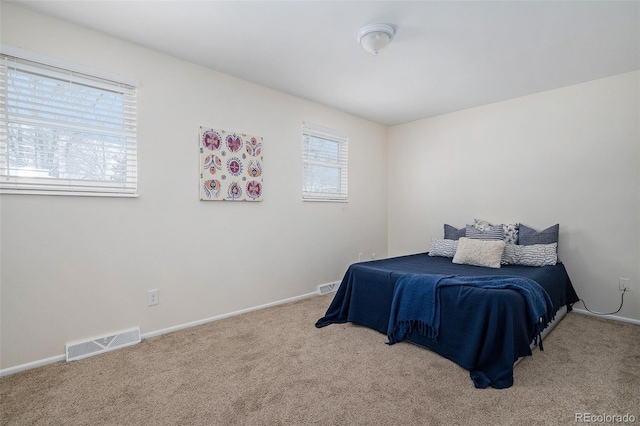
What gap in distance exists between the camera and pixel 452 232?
13.0ft

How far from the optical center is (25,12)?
206 centimetres

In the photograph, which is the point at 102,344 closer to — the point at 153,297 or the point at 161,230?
the point at 153,297

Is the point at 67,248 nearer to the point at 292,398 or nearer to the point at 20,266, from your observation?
the point at 20,266

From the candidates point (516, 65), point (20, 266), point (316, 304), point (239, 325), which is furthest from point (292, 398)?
point (516, 65)

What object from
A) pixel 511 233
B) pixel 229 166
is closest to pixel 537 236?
pixel 511 233

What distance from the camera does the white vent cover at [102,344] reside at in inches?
86.7

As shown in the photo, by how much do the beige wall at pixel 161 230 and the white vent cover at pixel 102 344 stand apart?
0.06 m

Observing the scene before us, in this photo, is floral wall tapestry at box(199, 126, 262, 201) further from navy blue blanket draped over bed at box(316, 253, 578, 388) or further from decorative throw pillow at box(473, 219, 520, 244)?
decorative throw pillow at box(473, 219, 520, 244)

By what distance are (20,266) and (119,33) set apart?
70.2 inches

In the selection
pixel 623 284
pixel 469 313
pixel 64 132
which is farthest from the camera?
pixel 623 284

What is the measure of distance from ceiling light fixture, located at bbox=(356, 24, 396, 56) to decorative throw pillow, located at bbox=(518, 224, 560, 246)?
2.54m

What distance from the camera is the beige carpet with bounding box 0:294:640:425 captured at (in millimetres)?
1599

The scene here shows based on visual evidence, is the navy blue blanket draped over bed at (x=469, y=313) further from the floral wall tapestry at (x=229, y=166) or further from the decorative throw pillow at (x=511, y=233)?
the floral wall tapestry at (x=229, y=166)

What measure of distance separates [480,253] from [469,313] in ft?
4.04
